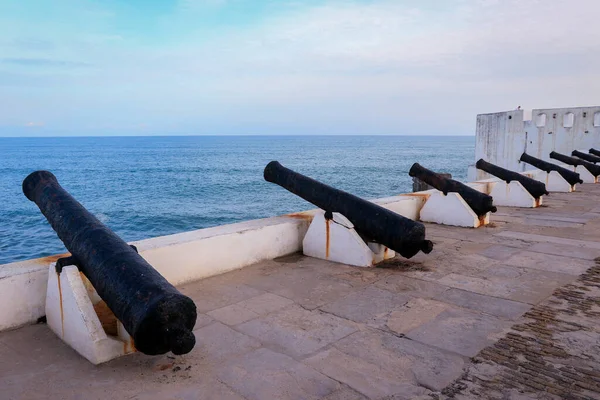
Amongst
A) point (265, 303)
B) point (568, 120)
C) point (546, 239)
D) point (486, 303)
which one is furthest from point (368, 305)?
point (568, 120)

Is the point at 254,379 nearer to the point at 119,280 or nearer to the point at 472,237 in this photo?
the point at 119,280

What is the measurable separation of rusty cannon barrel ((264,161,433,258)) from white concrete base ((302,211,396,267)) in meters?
0.13

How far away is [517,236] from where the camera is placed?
713 cm

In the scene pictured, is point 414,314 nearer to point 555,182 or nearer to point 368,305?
point 368,305

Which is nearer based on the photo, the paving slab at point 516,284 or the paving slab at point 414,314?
the paving slab at point 414,314

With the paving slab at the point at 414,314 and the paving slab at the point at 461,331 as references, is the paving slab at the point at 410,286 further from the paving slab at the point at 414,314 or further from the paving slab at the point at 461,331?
the paving slab at the point at 461,331

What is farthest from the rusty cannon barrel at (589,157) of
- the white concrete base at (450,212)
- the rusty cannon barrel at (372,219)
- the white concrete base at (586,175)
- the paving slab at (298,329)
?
the paving slab at (298,329)

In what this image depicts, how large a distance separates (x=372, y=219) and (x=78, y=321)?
10.6 ft

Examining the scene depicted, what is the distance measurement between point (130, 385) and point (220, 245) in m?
2.28

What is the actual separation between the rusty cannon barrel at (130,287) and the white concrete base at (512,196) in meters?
9.03

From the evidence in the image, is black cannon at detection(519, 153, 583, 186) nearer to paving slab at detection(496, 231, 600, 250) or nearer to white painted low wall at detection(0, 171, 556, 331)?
paving slab at detection(496, 231, 600, 250)

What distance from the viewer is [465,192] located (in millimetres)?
7828

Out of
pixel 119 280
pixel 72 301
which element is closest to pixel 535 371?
pixel 119 280

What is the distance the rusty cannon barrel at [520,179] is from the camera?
395 inches
